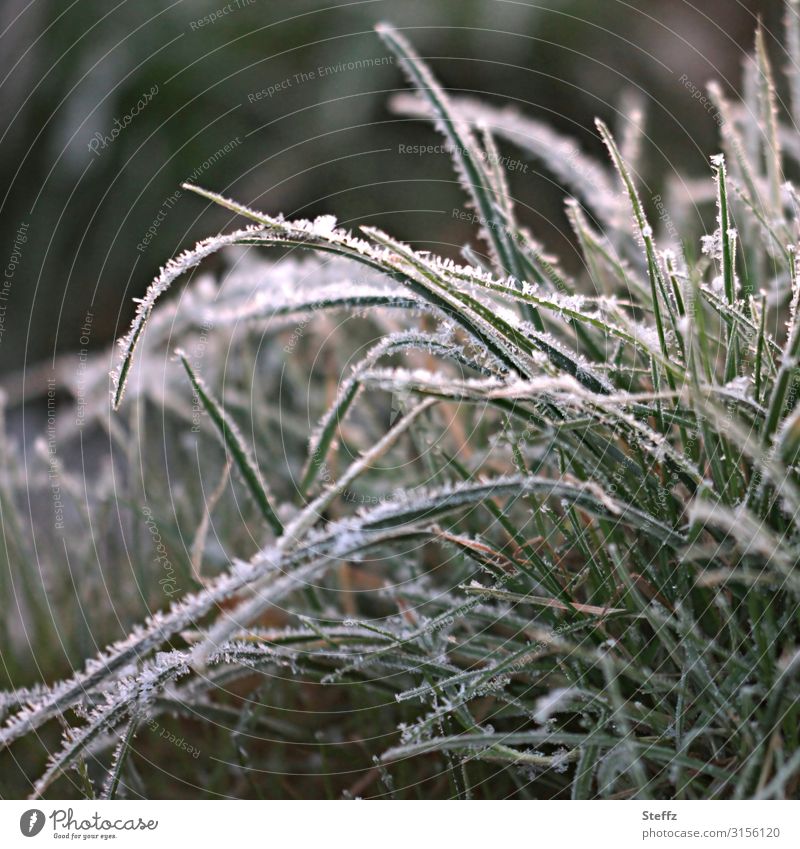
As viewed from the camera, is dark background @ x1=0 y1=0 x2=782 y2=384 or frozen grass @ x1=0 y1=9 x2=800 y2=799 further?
dark background @ x1=0 y1=0 x2=782 y2=384

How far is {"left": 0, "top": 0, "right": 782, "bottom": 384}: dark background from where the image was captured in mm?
1086

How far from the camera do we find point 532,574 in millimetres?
453

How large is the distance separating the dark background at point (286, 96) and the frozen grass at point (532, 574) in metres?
0.56

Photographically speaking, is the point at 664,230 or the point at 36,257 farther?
the point at 36,257

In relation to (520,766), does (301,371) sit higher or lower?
higher

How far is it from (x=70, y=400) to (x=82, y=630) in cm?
49

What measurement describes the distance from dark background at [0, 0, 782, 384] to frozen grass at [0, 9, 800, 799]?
1.83 feet

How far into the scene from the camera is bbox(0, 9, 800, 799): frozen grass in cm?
42

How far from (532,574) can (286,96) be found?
0.93 m

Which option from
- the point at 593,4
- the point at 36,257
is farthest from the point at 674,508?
the point at 36,257

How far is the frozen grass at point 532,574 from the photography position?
42 cm

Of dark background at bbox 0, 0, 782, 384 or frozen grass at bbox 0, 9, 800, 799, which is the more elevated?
dark background at bbox 0, 0, 782, 384

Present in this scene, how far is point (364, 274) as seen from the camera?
68cm
